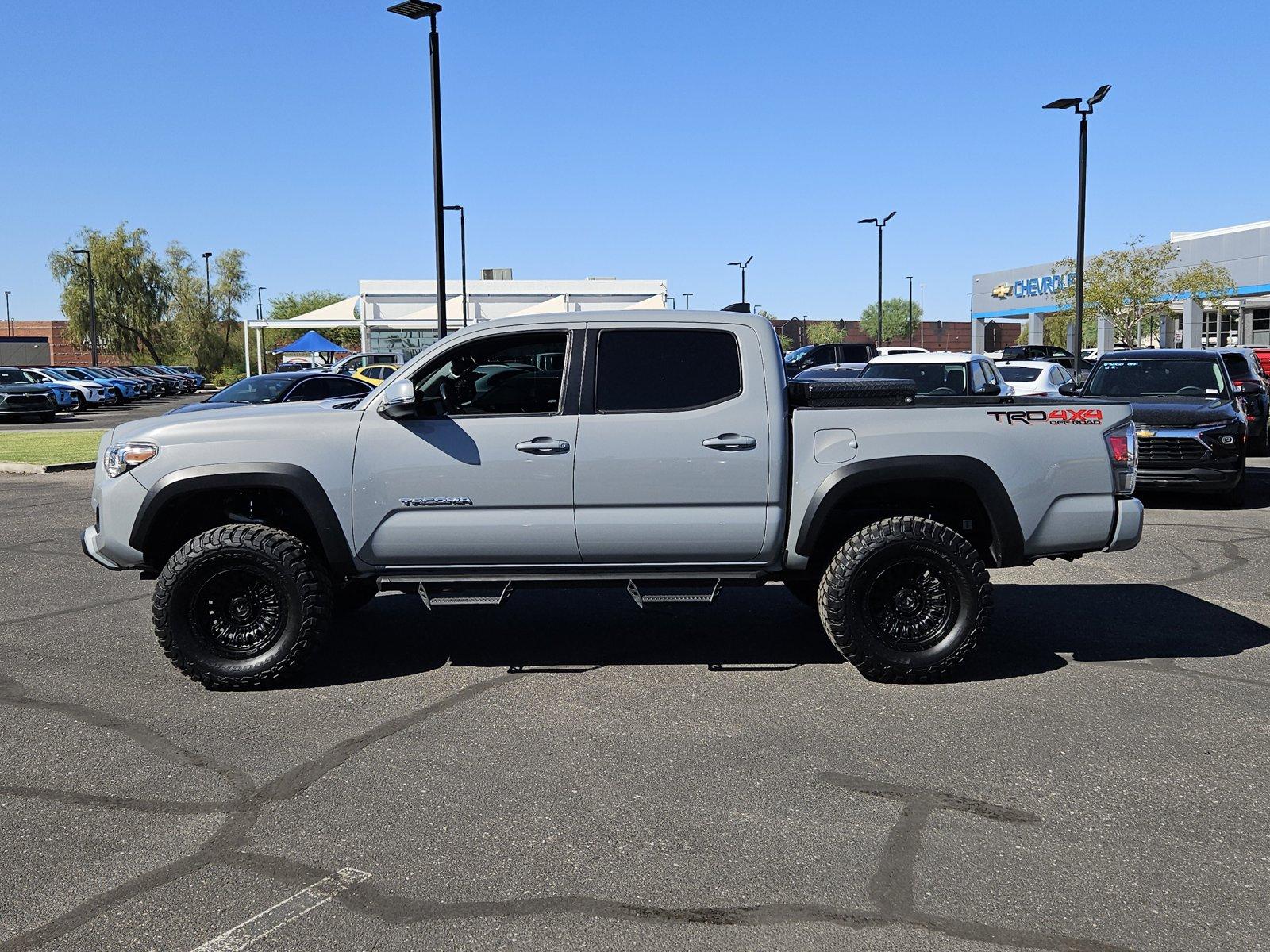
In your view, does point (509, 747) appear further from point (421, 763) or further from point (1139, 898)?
point (1139, 898)

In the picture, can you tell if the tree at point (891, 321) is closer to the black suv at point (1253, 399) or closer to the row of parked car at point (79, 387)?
the row of parked car at point (79, 387)

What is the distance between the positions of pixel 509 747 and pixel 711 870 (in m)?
1.51

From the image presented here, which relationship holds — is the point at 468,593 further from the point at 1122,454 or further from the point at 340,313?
the point at 340,313

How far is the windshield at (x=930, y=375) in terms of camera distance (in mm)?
15492

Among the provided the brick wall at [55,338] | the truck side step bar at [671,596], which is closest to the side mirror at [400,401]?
the truck side step bar at [671,596]

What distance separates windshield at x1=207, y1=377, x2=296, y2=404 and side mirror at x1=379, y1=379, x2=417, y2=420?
13.7 meters

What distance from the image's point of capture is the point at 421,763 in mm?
5004

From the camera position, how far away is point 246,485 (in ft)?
20.0

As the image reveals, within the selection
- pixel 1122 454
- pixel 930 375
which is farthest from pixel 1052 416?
pixel 930 375

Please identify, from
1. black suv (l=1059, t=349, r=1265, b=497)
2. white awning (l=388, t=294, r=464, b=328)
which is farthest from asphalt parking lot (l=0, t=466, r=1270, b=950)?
white awning (l=388, t=294, r=464, b=328)

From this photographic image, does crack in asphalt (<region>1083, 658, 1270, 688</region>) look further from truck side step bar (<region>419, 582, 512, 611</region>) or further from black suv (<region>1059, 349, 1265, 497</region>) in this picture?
black suv (<region>1059, 349, 1265, 497</region>)

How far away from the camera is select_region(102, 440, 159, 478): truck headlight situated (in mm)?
6141

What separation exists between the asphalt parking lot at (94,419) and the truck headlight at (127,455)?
18.9 m

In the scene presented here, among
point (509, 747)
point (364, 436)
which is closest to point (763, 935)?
point (509, 747)
